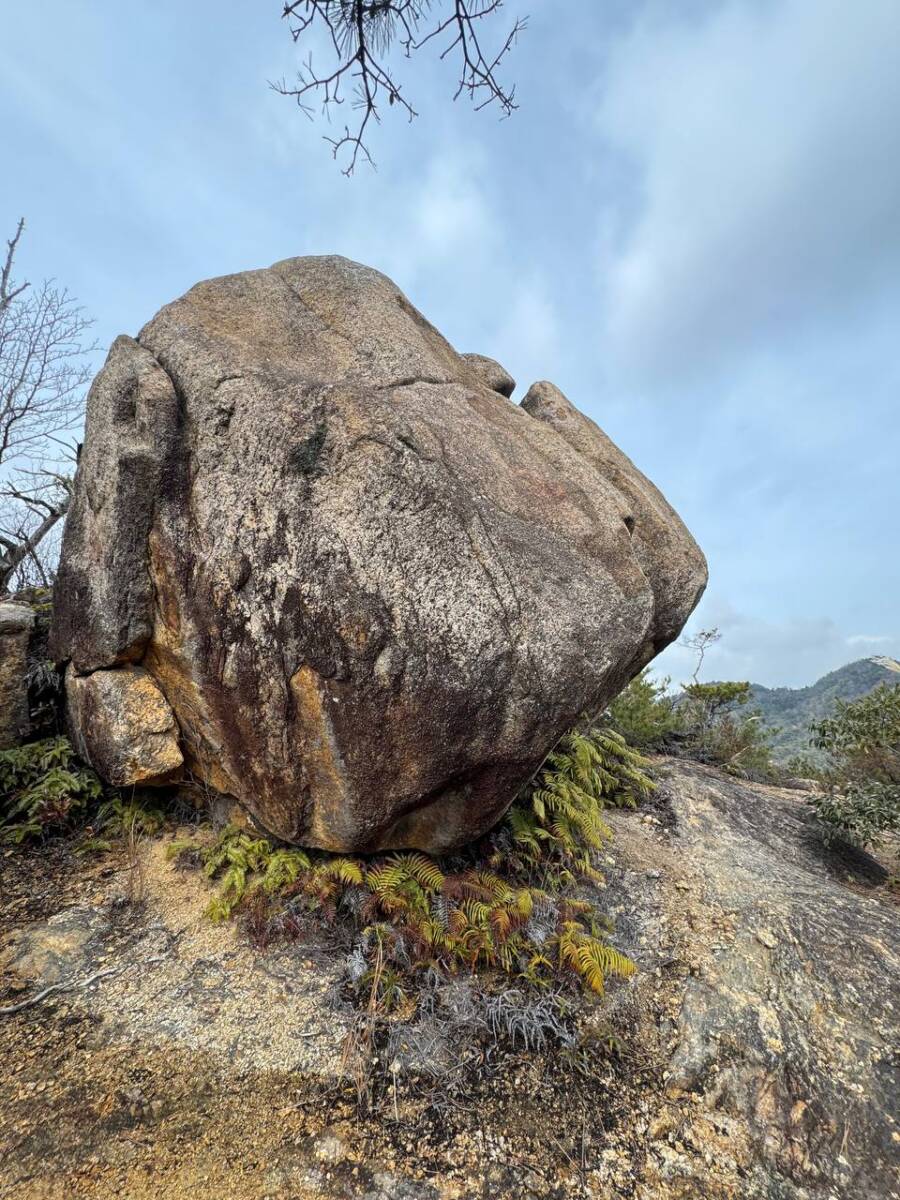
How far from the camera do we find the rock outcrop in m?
6.58

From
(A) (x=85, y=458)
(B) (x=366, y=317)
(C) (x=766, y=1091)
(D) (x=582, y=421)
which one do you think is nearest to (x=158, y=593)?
(A) (x=85, y=458)

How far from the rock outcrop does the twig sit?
121 inches

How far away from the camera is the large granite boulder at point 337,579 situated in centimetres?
480

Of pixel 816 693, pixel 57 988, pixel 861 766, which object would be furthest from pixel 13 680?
pixel 816 693

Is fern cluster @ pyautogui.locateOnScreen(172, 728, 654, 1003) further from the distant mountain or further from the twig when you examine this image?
the distant mountain

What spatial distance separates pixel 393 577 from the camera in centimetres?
479

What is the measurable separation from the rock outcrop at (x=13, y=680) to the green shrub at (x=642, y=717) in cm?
873

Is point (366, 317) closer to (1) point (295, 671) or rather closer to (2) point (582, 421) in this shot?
(2) point (582, 421)

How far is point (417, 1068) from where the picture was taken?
4145mm

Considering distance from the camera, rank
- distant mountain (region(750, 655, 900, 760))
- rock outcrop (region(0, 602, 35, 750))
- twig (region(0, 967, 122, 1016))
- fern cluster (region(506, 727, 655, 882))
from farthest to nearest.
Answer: distant mountain (region(750, 655, 900, 760)) < rock outcrop (region(0, 602, 35, 750)) < fern cluster (region(506, 727, 655, 882)) < twig (region(0, 967, 122, 1016))

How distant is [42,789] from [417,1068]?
4616 mm

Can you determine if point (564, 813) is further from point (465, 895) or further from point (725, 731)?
point (725, 731)

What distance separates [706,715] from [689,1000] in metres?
9.05

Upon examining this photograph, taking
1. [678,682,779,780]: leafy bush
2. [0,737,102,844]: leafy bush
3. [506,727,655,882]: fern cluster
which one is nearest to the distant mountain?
[678,682,779,780]: leafy bush
